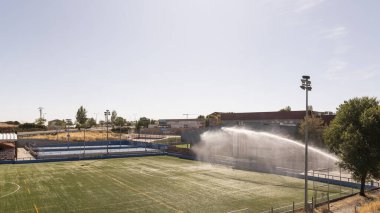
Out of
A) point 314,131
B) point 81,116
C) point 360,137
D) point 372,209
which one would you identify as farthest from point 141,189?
point 81,116

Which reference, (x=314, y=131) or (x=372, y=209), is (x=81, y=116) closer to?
(x=314, y=131)

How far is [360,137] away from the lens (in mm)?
32406

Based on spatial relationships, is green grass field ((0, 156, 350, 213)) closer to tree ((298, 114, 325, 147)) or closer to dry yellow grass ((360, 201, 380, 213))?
dry yellow grass ((360, 201, 380, 213))

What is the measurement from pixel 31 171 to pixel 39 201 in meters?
22.2

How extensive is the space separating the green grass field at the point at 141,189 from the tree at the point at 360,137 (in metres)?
6.87

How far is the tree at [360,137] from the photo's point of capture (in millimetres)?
32250

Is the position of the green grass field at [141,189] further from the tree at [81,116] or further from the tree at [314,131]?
the tree at [81,116]

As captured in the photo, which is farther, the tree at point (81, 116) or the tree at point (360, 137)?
the tree at point (81, 116)

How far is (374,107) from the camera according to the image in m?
33.2

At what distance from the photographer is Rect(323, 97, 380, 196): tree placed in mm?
32250

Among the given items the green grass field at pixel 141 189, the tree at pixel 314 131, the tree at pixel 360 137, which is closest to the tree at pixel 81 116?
the green grass field at pixel 141 189

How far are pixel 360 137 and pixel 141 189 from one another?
25.7 metres

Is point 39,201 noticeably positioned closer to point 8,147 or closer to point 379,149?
point 379,149

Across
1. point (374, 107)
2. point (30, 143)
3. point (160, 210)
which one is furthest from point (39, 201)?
point (30, 143)
